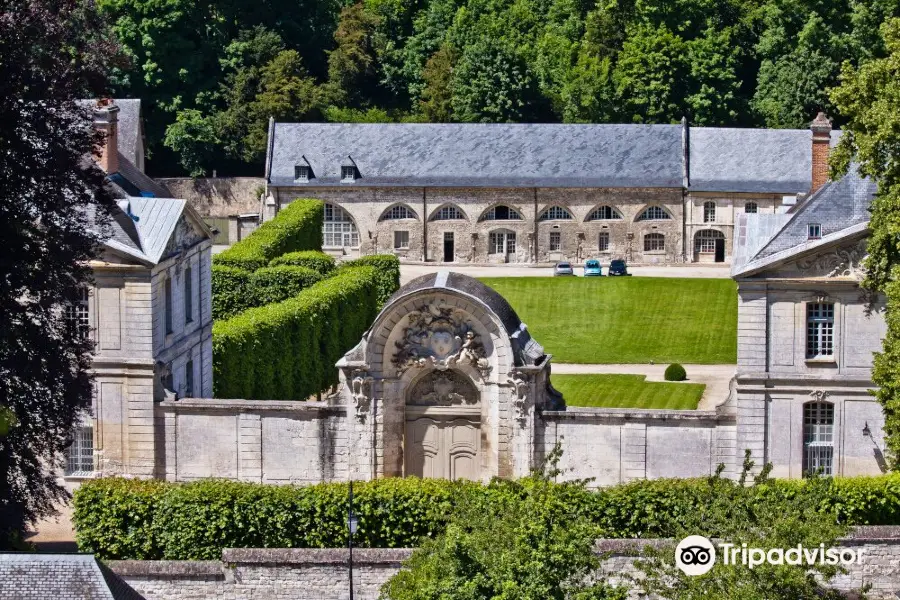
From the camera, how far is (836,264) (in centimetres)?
A: 5241

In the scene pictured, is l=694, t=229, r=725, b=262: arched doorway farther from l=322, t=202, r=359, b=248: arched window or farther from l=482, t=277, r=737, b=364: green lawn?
l=322, t=202, r=359, b=248: arched window

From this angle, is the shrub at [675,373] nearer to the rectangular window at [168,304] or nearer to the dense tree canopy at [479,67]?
the rectangular window at [168,304]

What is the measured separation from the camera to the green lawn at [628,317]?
75125 mm

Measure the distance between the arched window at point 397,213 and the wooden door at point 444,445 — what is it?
154 ft

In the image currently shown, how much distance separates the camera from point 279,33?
4496 inches

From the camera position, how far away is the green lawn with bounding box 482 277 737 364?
75.1 metres

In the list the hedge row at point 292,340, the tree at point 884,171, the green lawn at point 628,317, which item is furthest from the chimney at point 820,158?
the hedge row at point 292,340

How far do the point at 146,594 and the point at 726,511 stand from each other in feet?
38.0

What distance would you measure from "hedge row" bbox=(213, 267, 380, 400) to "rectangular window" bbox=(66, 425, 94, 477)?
5.97 meters

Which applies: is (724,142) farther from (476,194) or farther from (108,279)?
(108,279)

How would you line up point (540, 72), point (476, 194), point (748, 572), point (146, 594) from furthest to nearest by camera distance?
point (540, 72) < point (476, 194) < point (146, 594) < point (748, 572)

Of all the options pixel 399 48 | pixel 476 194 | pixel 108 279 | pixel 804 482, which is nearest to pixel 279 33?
pixel 399 48

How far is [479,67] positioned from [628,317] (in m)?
29.4

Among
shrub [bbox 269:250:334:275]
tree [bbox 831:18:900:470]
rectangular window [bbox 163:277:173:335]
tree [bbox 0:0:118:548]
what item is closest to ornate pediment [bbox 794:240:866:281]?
tree [bbox 831:18:900:470]
